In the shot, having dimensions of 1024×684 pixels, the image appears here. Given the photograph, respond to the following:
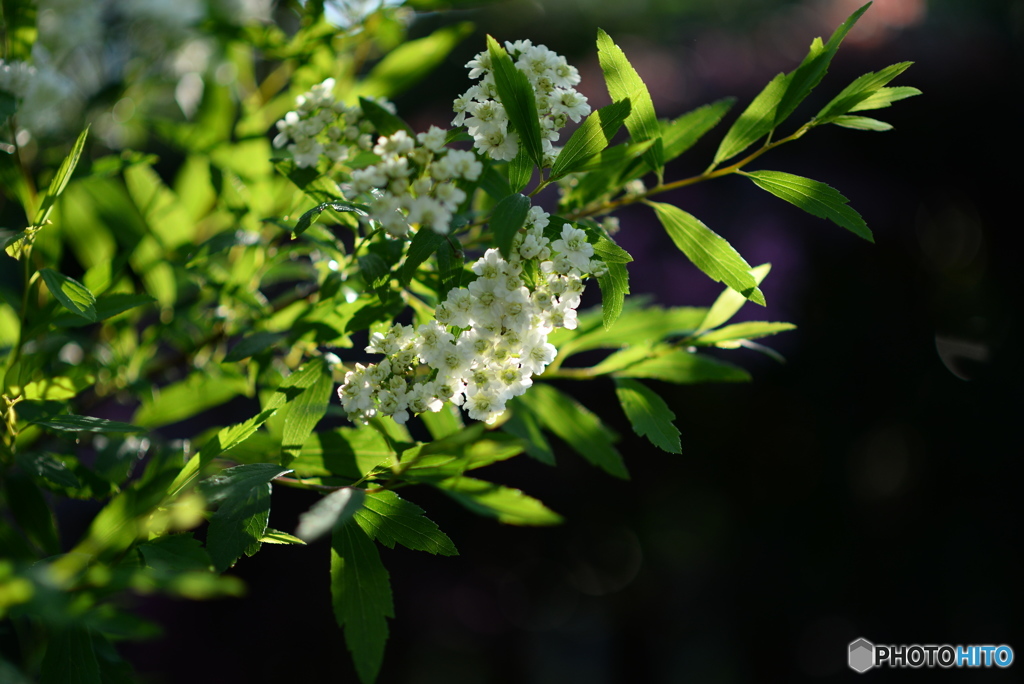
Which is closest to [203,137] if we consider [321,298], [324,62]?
[324,62]

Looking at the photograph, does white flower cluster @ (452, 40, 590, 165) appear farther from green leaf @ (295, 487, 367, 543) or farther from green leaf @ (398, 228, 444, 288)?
green leaf @ (295, 487, 367, 543)

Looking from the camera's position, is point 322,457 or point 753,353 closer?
point 322,457

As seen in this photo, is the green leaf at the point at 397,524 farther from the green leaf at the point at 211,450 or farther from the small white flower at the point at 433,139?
the small white flower at the point at 433,139

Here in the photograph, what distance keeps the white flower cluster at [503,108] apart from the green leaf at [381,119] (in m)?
0.04

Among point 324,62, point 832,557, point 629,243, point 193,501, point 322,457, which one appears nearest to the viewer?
point 193,501

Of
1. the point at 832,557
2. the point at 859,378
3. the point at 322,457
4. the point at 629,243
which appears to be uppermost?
the point at 322,457

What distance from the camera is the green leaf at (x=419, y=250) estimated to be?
435 millimetres

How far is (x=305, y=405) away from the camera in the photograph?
1.69ft

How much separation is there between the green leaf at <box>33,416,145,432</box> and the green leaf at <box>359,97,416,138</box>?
26cm

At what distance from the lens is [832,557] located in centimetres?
191

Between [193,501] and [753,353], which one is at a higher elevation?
[193,501]

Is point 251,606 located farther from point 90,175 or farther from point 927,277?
point 927,277

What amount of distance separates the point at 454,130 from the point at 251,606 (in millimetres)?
2019
